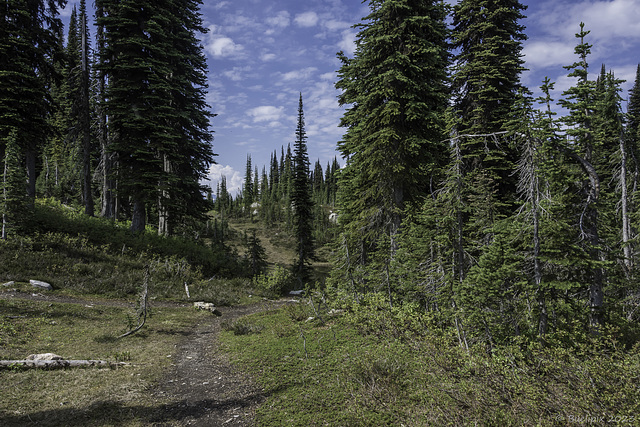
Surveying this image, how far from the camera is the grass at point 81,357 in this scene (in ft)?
16.7

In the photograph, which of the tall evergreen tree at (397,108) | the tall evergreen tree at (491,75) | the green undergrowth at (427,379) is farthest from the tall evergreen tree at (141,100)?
the tall evergreen tree at (491,75)

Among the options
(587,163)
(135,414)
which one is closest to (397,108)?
(587,163)

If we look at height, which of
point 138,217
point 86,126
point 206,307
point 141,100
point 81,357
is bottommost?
point 206,307

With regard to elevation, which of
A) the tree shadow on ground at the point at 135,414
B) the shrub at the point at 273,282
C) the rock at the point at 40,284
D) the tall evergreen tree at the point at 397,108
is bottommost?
the shrub at the point at 273,282

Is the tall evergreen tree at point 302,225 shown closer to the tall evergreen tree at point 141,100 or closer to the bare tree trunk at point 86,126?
the tall evergreen tree at point 141,100

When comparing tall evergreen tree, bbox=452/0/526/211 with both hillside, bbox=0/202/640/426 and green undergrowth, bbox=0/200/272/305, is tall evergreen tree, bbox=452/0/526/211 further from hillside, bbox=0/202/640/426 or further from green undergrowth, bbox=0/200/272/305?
green undergrowth, bbox=0/200/272/305

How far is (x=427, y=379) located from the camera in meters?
5.78

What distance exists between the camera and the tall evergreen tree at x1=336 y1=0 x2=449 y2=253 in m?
11.8

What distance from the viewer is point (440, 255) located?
8219mm

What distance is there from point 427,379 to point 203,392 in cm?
489

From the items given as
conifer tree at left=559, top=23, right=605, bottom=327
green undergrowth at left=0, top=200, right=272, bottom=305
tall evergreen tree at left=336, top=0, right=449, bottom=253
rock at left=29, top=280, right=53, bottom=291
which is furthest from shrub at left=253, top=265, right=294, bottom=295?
conifer tree at left=559, top=23, right=605, bottom=327

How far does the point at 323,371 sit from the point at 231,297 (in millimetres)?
11740

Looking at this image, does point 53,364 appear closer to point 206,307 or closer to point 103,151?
point 206,307

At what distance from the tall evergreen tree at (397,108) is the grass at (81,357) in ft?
28.8
